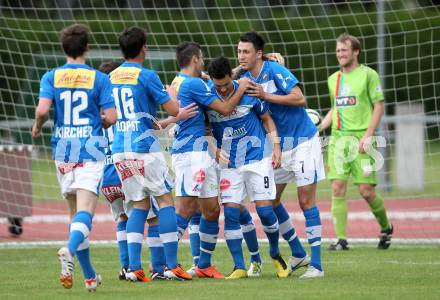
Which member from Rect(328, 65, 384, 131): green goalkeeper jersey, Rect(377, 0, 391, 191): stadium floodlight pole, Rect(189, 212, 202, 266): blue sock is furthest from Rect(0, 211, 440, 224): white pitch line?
Rect(189, 212, 202, 266): blue sock

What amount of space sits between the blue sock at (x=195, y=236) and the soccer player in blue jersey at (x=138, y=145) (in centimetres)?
91

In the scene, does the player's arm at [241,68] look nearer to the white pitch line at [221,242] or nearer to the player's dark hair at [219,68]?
the player's dark hair at [219,68]

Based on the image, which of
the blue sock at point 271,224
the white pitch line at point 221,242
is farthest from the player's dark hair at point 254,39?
the white pitch line at point 221,242

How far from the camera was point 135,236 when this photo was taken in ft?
28.5

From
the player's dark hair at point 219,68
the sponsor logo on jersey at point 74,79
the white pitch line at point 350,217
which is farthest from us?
the white pitch line at point 350,217

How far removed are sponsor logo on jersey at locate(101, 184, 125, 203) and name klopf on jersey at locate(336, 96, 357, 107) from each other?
3.45 m

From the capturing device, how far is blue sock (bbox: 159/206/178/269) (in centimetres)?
874

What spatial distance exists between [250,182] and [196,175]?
502 mm

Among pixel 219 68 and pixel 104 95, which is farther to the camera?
pixel 219 68

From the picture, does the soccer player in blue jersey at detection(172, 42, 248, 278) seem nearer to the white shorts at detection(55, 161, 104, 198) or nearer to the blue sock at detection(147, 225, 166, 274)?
the blue sock at detection(147, 225, 166, 274)

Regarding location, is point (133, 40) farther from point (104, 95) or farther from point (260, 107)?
point (260, 107)

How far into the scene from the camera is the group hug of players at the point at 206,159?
865 cm

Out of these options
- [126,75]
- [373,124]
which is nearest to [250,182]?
[126,75]

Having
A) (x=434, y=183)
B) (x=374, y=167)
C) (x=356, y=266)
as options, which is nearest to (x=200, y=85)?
(x=356, y=266)
